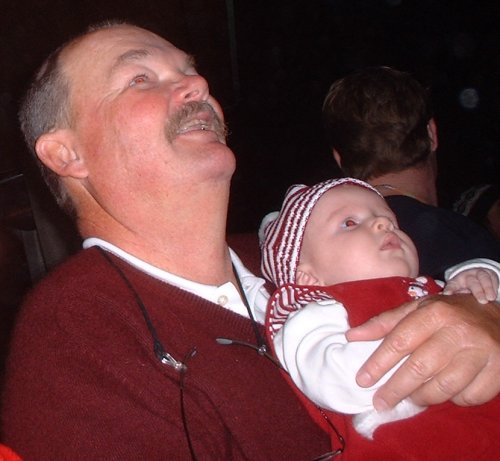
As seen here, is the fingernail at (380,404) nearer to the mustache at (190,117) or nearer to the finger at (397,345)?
the finger at (397,345)

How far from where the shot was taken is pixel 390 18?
6680mm

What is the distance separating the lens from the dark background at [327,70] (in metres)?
6.19

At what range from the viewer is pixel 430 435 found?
1246 millimetres

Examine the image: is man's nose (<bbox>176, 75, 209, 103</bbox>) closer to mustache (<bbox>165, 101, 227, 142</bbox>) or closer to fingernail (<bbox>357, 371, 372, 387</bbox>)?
mustache (<bbox>165, 101, 227, 142</bbox>)

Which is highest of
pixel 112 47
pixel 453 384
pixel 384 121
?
pixel 112 47

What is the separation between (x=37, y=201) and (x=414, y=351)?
2.80 m

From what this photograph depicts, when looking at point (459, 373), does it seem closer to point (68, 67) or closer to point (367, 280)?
point (367, 280)

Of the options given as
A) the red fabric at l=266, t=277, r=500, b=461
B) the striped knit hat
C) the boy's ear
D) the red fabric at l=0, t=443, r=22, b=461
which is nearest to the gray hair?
the striped knit hat

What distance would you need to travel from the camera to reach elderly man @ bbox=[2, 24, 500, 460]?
121cm

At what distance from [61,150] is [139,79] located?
394mm

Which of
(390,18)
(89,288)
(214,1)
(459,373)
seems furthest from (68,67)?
(390,18)

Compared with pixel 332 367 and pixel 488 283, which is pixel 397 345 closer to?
pixel 332 367

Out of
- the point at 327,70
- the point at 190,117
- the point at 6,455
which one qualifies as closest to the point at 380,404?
the point at 6,455

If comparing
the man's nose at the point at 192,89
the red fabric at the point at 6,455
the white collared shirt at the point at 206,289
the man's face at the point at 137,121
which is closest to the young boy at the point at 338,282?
the white collared shirt at the point at 206,289
